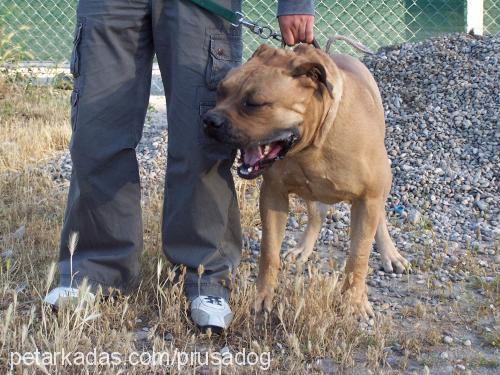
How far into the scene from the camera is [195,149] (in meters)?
3.38

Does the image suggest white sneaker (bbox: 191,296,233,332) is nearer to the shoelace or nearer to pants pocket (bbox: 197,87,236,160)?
the shoelace

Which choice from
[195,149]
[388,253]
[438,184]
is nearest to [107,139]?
[195,149]

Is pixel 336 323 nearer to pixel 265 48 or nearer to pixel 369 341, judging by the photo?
pixel 369 341

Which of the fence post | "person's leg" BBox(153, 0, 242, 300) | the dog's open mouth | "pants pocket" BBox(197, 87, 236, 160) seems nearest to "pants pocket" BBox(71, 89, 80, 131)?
"person's leg" BBox(153, 0, 242, 300)

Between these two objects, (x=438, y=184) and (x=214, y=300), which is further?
(x=438, y=184)

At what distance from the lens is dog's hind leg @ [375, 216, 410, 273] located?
423 centimetres

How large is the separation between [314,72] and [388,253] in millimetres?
1423

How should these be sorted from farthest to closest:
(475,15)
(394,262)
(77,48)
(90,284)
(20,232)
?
1. (475,15)
2. (20,232)
3. (394,262)
4. (90,284)
5. (77,48)

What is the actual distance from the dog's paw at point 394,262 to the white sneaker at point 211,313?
3.85ft

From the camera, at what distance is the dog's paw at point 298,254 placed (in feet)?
14.3

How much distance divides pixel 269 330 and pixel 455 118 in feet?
10.4

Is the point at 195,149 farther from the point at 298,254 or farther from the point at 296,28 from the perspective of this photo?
the point at 298,254

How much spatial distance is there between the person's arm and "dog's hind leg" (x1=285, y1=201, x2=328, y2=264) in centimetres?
117

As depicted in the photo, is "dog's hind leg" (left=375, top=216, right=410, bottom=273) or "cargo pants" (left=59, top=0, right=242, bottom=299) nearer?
"cargo pants" (left=59, top=0, right=242, bottom=299)
